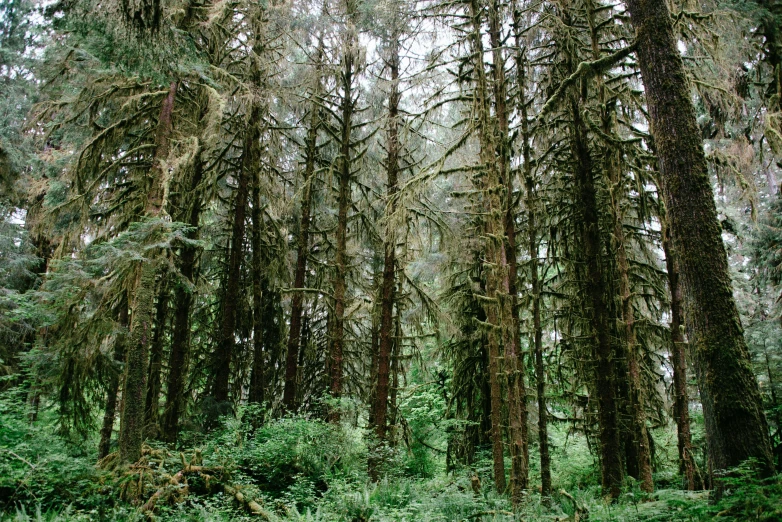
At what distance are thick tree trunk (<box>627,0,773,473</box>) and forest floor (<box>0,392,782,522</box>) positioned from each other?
1.64ft

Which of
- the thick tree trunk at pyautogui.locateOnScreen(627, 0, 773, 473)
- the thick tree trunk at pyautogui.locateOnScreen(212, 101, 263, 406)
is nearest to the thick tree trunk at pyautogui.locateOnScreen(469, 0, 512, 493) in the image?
the thick tree trunk at pyautogui.locateOnScreen(627, 0, 773, 473)

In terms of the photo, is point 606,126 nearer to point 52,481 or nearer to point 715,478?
point 715,478

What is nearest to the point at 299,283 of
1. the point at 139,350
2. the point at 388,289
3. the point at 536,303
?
the point at 388,289

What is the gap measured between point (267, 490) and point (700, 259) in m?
7.87

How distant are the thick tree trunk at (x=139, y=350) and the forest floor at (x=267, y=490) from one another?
1.25ft

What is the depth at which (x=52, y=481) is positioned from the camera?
5566 millimetres

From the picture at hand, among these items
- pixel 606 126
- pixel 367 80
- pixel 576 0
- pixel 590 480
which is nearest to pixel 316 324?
pixel 367 80

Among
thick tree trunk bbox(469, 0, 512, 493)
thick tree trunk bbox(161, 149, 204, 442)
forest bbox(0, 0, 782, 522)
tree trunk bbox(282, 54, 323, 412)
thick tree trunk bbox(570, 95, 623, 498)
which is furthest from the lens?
tree trunk bbox(282, 54, 323, 412)

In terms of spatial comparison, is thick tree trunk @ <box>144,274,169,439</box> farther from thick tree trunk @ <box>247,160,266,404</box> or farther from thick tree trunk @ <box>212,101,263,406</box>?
thick tree trunk @ <box>247,160,266,404</box>

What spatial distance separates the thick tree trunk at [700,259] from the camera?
14.8 ft

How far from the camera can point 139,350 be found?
728 centimetres

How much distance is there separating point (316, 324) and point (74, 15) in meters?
11.6

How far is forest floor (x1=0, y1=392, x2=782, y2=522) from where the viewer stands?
488 cm

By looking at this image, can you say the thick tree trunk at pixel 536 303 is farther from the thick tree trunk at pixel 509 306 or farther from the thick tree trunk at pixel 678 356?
the thick tree trunk at pixel 678 356
